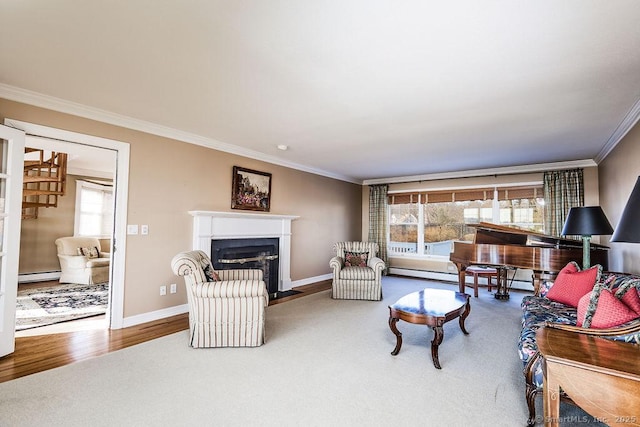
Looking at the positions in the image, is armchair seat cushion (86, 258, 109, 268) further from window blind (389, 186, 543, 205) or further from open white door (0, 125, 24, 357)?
window blind (389, 186, 543, 205)

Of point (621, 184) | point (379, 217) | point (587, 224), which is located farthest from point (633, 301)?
point (379, 217)

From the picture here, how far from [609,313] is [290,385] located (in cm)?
208

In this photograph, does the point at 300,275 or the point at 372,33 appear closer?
the point at 372,33

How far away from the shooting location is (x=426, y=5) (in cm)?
160

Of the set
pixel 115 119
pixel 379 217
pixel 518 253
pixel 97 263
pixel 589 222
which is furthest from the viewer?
pixel 379 217

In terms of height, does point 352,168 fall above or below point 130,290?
above

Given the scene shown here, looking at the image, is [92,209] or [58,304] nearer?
[58,304]

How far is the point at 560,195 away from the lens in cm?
523

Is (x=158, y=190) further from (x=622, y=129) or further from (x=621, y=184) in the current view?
(x=621, y=184)

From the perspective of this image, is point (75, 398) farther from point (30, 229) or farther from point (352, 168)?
point (30, 229)

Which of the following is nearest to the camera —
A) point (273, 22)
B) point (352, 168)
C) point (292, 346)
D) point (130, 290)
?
point (273, 22)

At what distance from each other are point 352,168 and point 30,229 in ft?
20.9

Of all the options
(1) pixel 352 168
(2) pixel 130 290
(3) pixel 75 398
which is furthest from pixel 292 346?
(1) pixel 352 168

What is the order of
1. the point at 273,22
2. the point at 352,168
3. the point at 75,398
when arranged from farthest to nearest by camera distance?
the point at 352,168 < the point at 75,398 < the point at 273,22
